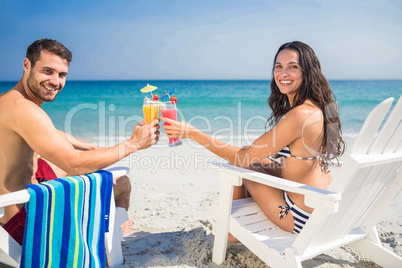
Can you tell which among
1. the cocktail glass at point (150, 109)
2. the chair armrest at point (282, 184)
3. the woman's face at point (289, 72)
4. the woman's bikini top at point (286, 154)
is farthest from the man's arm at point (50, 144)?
the woman's face at point (289, 72)

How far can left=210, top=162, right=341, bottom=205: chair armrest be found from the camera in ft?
4.79

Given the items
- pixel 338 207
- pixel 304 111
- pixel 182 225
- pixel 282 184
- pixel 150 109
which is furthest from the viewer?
pixel 182 225

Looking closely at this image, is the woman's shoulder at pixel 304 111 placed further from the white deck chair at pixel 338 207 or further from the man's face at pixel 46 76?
the man's face at pixel 46 76

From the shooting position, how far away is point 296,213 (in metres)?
1.92

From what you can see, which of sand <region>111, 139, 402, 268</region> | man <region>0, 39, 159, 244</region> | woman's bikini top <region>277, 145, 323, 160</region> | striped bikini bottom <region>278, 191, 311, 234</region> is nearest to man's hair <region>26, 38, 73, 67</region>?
man <region>0, 39, 159, 244</region>

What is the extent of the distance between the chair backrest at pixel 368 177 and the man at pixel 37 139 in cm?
124

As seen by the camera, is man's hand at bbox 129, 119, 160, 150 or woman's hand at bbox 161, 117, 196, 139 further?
woman's hand at bbox 161, 117, 196, 139

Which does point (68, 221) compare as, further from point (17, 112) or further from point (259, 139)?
point (259, 139)

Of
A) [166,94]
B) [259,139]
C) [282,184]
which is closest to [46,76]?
[166,94]

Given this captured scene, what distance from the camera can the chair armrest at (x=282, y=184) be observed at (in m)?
1.46

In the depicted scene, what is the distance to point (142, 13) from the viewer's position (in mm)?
36156

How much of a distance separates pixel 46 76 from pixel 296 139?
66.8 inches

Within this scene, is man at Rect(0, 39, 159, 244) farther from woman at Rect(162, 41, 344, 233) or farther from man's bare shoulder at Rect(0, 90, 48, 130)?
woman at Rect(162, 41, 344, 233)

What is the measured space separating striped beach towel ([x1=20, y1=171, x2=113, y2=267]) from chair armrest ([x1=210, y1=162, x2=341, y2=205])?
2.45ft
